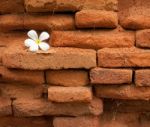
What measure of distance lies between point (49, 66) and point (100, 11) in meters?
0.38

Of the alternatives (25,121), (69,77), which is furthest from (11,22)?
(25,121)

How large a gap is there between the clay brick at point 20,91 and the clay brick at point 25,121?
0.16 meters

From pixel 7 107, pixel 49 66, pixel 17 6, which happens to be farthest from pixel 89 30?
pixel 7 107

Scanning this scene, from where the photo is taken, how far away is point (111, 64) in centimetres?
181

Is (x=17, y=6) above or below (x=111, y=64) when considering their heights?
above

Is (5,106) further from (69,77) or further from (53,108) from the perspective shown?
(69,77)

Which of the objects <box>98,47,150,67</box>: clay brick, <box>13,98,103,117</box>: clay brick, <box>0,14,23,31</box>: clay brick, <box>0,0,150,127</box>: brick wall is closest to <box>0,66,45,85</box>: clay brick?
<box>0,0,150,127</box>: brick wall

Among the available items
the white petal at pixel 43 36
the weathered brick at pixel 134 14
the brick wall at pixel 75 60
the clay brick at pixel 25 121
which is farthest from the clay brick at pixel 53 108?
the weathered brick at pixel 134 14

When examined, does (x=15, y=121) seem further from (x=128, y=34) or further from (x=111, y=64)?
(x=128, y=34)

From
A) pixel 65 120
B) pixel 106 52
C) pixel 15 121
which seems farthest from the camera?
pixel 15 121

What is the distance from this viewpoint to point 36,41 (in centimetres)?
189

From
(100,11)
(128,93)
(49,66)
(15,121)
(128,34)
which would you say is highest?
(100,11)

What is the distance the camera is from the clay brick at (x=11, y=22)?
76.2 inches

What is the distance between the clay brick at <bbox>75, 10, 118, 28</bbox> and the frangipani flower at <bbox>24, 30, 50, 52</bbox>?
0.19 m
